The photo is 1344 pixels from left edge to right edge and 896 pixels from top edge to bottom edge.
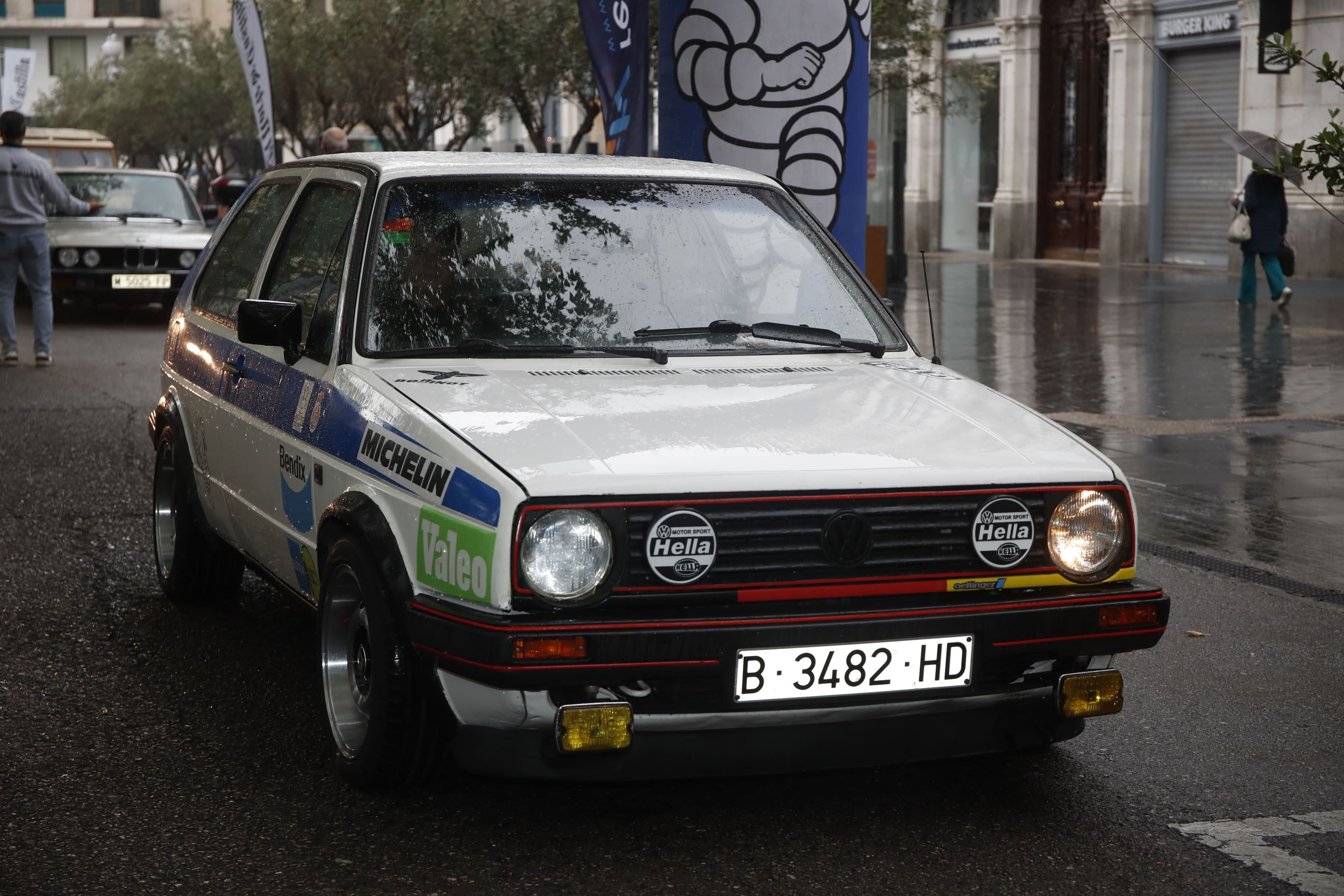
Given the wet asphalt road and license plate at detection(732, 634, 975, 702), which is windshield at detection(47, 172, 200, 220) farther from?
license plate at detection(732, 634, 975, 702)

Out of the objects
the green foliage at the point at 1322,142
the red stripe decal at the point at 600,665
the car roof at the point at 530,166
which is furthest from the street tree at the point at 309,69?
the red stripe decal at the point at 600,665

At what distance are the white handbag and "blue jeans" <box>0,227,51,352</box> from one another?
12.5 m

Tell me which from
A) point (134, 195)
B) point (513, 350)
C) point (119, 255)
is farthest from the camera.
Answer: point (134, 195)

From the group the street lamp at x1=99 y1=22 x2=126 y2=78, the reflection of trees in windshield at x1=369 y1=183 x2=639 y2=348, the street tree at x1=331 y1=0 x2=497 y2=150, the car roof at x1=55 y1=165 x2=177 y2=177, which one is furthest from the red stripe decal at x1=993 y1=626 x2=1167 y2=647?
the street lamp at x1=99 y1=22 x2=126 y2=78

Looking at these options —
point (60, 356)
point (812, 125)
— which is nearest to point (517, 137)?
point (60, 356)

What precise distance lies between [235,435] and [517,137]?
62.3m

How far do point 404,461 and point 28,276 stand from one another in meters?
11.2

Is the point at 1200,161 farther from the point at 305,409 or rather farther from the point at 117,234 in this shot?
the point at 305,409

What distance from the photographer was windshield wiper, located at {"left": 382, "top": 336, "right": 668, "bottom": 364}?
4.41 meters

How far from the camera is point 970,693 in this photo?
12.2ft

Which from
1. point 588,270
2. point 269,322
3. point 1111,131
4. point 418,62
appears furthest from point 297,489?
point 418,62

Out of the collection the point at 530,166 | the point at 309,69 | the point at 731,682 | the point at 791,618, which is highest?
the point at 309,69

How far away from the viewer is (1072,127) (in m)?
30.8

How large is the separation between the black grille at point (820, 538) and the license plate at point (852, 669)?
0.53 ft
